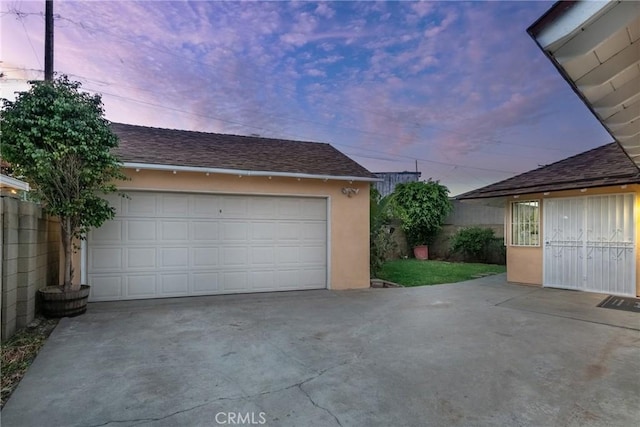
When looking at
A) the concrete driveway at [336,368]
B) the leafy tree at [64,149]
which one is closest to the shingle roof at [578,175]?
the concrete driveway at [336,368]

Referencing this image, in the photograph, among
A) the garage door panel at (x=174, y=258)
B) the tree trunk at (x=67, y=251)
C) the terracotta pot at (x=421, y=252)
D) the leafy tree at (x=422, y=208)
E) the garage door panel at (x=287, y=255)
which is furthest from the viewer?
the terracotta pot at (x=421, y=252)

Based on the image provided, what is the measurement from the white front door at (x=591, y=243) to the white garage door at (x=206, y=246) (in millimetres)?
6175

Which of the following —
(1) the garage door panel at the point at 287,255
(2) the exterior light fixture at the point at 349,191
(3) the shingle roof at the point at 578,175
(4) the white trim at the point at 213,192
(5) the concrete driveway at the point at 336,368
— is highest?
(3) the shingle roof at the point at 578,175

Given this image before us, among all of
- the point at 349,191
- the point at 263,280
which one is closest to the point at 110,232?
the point at 263,280

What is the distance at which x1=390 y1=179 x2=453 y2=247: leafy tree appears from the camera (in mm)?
16797

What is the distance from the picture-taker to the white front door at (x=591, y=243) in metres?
8.21

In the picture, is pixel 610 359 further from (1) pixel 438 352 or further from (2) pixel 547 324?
(1) pixel 438 352

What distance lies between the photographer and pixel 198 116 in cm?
1327

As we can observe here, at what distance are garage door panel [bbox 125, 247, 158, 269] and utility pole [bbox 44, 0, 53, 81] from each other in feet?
20.0

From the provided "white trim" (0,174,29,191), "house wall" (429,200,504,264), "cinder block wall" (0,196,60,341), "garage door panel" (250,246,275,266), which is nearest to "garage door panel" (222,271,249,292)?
"garage door panel" (250,246,275,266)

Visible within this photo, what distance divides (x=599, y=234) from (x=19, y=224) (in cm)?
1187

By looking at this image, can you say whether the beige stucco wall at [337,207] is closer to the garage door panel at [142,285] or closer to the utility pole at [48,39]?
the garage door panel at [142,285]

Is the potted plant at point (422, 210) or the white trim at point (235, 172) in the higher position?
the white trim at point (235, 172)

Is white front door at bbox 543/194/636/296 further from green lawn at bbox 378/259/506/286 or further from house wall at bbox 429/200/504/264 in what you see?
house wall at bbox 429/200/504/264
